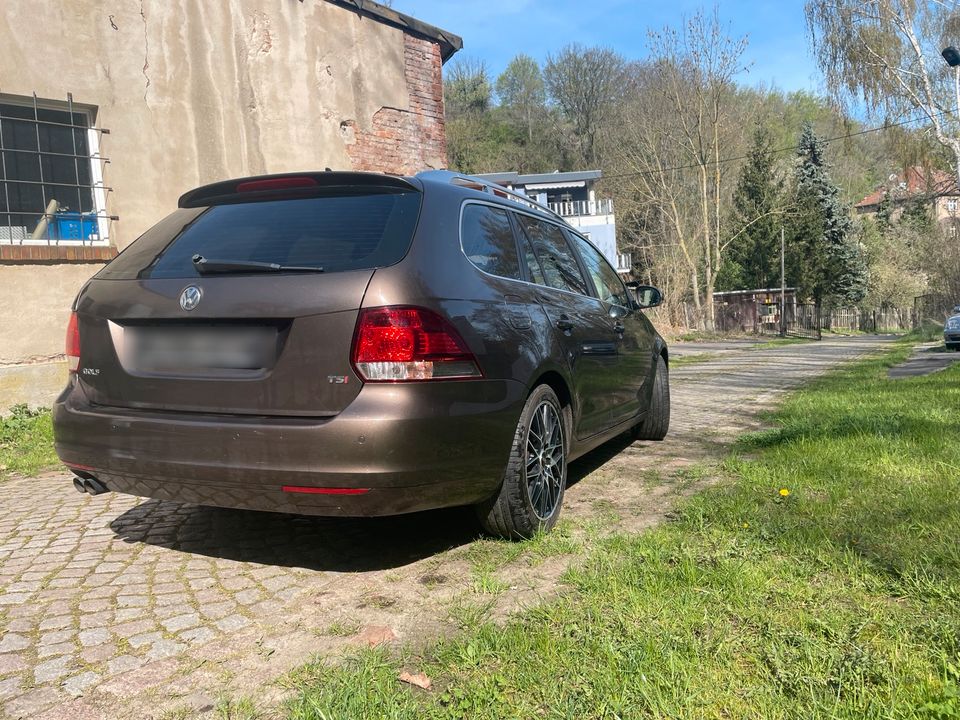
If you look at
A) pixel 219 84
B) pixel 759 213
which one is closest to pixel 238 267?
pixel 219 84

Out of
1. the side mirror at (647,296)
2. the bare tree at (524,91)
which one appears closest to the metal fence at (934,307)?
the bare tree at (524,91)

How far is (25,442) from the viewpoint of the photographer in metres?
5.93

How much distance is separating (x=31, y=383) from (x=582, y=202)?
32299mm

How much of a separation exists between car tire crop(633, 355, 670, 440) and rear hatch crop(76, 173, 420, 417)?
3257 mm

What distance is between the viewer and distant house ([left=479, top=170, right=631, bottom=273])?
3556 centimetres

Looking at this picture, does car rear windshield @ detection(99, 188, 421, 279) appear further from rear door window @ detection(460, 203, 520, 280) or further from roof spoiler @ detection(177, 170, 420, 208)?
rear door window @ detection(460, 203, 520, 280)

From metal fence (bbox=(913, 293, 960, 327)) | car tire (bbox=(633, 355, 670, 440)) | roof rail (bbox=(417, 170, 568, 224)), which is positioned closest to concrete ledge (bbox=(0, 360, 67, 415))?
roof rail (bbox=(417, 170, 568, 224))

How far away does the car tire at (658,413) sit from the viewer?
5.70m

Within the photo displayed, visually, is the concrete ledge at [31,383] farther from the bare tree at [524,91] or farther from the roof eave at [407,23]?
the bare tree at [524,91]

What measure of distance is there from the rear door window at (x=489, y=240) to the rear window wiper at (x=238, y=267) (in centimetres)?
75

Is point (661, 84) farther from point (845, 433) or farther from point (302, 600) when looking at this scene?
point (302, 600)

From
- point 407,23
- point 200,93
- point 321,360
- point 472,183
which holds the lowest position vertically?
point 321,360

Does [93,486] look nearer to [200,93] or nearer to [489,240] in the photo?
[489,240]

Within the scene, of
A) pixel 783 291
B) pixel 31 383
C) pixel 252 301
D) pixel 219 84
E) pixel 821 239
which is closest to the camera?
pixel 252 301
